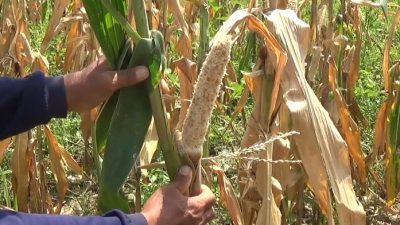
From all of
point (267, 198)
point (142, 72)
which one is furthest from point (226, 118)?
point (142, 72)

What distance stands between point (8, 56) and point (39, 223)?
100 cm

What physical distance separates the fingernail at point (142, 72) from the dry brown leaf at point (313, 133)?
0.36m

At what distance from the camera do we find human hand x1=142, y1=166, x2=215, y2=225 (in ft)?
3.50

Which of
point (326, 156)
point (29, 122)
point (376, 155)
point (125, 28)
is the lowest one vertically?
point (376, 155)

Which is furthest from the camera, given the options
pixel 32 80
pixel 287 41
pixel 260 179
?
pixel 260 179

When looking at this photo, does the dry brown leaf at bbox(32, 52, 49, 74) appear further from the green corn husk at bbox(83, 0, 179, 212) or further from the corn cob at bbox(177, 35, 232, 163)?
the corn cob at bbox(177, 35, 232, 163)

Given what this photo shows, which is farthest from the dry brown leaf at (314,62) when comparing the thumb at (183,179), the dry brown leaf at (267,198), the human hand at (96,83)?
the thumb at (183,179)

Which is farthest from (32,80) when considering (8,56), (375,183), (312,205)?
(375,183)

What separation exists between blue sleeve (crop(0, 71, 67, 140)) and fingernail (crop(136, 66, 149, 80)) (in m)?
0.22

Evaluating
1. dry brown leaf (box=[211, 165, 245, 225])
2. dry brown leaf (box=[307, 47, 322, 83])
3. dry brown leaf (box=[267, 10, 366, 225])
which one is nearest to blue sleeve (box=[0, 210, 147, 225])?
dry brown leaf (box=[267, 10, 366, 225])

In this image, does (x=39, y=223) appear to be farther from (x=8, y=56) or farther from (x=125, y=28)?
(x=8, y=56)

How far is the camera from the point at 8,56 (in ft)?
6.32

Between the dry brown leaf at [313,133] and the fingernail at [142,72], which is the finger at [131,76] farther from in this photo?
the dry brown leaf at [313,133]

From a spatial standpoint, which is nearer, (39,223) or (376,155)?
(39,223)
